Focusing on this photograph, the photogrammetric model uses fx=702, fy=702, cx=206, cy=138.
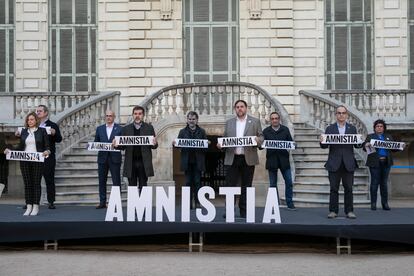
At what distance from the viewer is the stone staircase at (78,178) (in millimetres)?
14078

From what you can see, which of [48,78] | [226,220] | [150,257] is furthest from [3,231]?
[48,78]

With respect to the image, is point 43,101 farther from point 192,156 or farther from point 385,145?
point 385,145

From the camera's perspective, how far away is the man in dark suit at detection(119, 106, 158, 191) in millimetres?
11477

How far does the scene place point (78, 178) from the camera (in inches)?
581

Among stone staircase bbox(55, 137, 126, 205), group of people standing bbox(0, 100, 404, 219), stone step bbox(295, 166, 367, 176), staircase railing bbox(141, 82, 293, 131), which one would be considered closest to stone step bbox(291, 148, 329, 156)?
stone step bbox(295, 166, 367, 176)

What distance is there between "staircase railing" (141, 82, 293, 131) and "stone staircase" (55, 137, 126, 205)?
1.70m

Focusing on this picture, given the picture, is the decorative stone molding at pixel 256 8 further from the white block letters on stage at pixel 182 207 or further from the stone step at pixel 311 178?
the white block letters on stage at pixel 182 207

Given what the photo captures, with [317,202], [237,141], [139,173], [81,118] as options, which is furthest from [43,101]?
[237,141]

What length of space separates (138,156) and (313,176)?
15.4ft

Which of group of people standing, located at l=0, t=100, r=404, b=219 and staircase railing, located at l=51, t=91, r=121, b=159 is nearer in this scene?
group of people standing, located at l=0, t=100, r=404, b=219

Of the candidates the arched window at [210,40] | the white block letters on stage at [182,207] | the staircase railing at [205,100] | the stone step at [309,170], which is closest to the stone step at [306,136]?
the staircase railing at [205,100]

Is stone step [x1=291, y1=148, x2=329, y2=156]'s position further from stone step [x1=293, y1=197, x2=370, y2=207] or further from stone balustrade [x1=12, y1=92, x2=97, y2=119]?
stone balustrade [x1=12, y1=92, x2=97, y2=119]

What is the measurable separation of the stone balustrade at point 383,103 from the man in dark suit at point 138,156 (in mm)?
7790

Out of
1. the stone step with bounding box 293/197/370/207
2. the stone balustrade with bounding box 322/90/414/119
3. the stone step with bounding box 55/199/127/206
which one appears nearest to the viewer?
the stone step with bounding box 293/197/370/207
